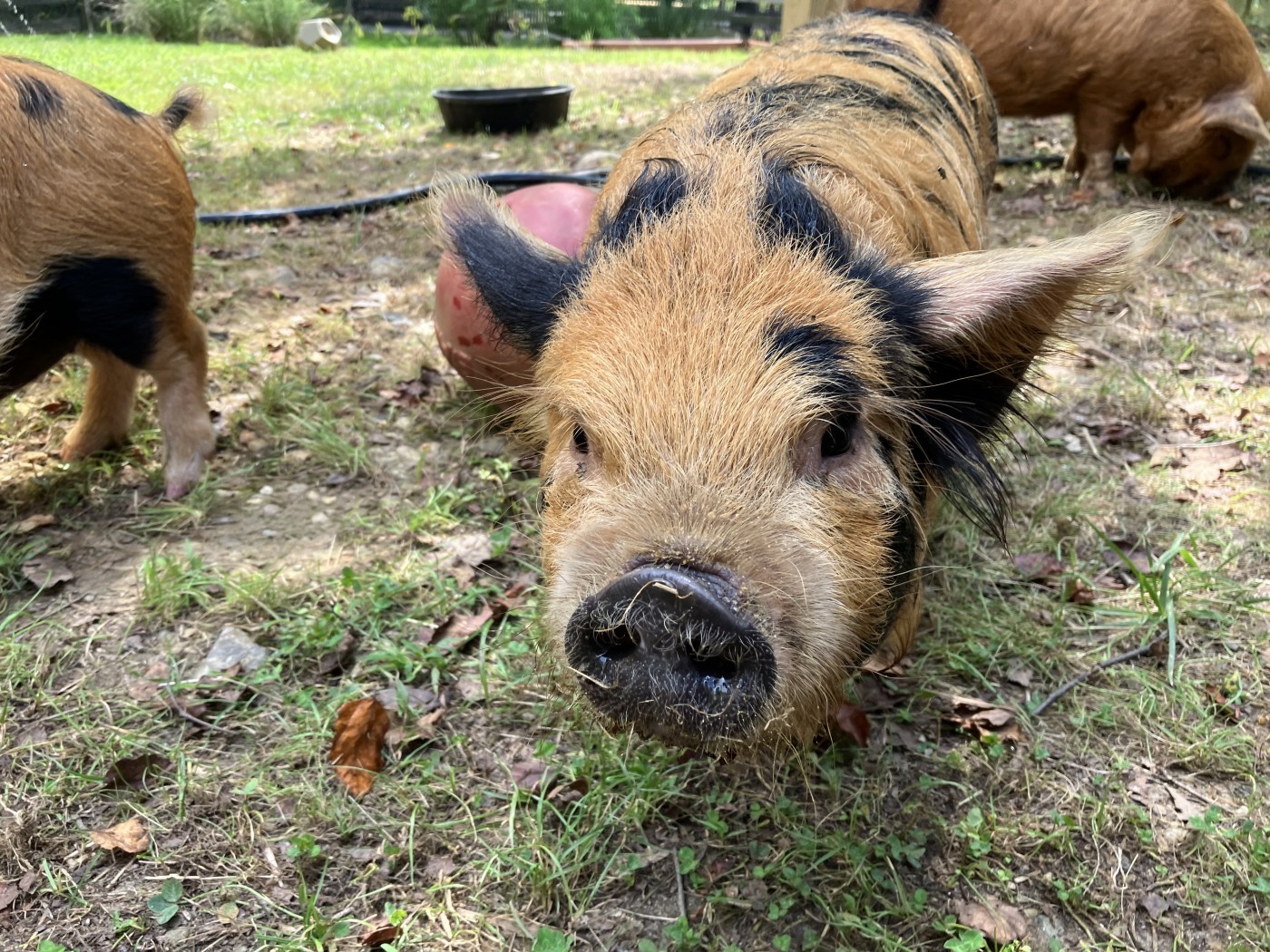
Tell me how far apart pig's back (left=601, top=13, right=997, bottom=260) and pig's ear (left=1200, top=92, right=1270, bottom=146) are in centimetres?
381

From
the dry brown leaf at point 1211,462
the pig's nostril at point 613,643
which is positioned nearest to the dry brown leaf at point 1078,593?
the dry brown leaf at point 1211,462

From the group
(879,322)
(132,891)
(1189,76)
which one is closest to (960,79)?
(879,322)

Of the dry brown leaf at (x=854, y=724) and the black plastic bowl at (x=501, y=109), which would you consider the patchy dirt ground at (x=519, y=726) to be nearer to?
the dry brown leaf at (x=854, y=724)

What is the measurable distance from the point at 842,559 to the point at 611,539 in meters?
0.52

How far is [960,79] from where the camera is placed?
432 cm

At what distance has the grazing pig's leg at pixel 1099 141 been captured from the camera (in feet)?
24.0

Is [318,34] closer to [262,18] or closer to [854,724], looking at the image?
[262,18]

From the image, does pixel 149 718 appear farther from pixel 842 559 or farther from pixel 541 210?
pixel 541 210

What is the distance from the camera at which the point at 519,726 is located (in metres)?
2.94

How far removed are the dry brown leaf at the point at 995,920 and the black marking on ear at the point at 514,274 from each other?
72.3 inches

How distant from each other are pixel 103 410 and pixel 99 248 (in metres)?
0.93

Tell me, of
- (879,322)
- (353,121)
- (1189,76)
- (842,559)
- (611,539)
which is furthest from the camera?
(353,121)

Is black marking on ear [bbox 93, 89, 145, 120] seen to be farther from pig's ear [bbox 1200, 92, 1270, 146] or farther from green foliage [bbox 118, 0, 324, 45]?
pig's ear [bbox 1200, 92, 1270, 146]

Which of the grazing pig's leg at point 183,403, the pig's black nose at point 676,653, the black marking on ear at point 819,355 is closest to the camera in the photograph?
the pig's black nose at point 676,653
